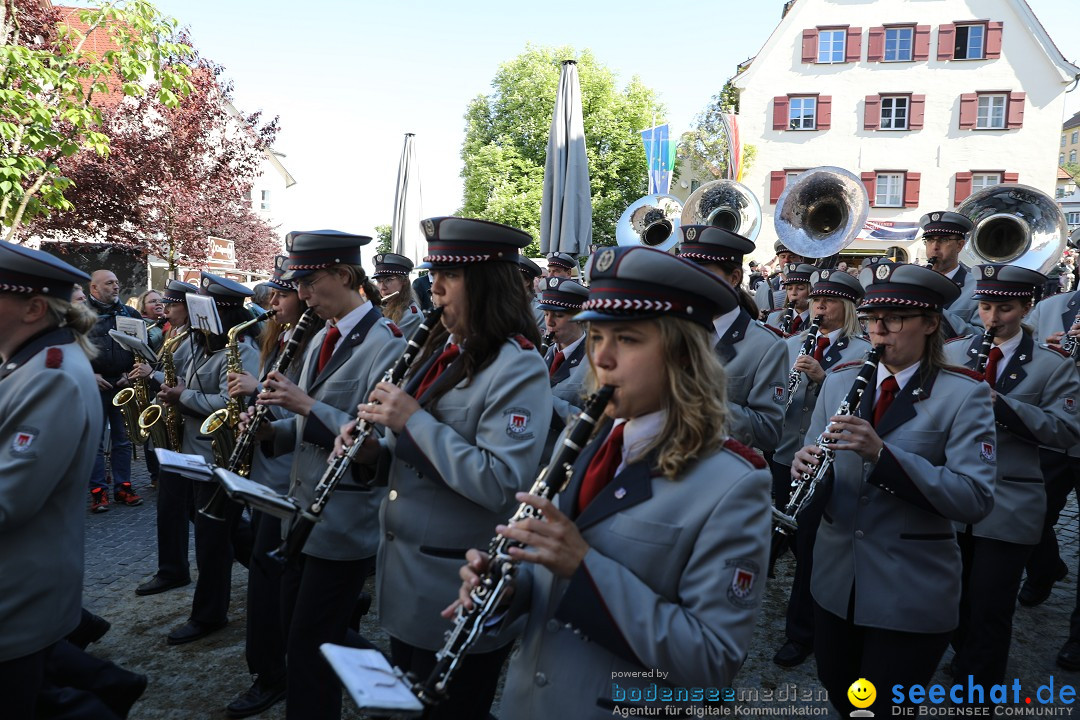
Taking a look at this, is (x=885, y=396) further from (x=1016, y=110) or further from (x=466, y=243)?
(x=1016, y=110)

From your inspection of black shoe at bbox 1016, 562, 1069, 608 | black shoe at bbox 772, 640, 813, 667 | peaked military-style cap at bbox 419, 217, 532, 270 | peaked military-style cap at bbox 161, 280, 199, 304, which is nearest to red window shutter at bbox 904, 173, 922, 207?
black shoe at bbox 1016, 562, 1069, 608

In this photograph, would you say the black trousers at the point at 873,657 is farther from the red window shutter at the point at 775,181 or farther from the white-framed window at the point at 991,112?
the white-framed window at the point at 991,112

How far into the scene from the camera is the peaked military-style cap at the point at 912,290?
11.1 ft

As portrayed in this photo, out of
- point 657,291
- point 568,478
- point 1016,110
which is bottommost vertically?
point 568,478

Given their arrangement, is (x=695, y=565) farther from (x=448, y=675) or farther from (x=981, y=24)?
(x=981, y=24)

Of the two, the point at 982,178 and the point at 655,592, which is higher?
the point at 982,178

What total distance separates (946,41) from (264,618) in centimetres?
3553

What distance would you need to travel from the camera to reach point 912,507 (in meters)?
3.26

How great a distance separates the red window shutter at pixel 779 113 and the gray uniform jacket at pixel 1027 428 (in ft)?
98.4

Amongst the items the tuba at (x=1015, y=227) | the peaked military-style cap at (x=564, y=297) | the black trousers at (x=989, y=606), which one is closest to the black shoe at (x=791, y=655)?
the black trousers at (x=989, y=606)

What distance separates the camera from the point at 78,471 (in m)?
3.07

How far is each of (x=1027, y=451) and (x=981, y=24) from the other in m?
33.6

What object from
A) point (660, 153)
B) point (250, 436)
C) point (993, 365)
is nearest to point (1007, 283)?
point (993, 365)

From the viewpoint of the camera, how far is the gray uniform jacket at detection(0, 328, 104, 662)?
2857 millimetres
